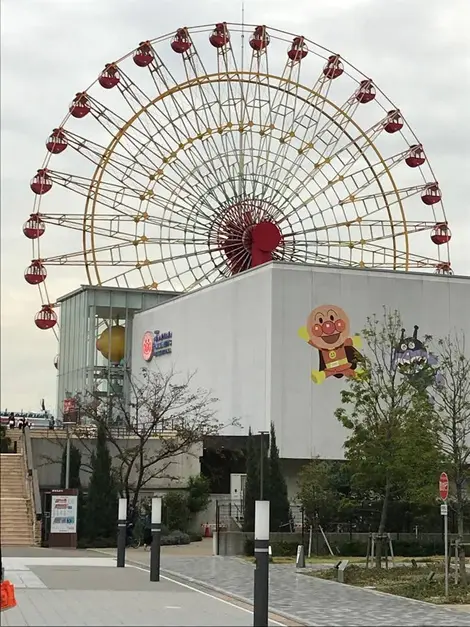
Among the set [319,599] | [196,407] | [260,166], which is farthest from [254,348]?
[319,599]

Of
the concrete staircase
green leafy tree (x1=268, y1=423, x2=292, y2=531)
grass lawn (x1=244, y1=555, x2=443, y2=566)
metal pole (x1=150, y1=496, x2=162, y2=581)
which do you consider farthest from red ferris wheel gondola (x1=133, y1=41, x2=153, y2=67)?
metal pole (x1=150, y1=496, x2=162, y2=581)

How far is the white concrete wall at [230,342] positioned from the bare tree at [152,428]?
815mm

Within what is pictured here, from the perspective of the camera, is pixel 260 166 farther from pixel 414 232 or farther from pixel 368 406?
pixel 368 406

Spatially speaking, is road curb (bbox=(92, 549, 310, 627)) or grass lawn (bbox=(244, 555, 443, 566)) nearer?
road curb (bbox=(92, 549, 310, 627))

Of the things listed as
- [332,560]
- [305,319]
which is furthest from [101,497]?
[305,319]

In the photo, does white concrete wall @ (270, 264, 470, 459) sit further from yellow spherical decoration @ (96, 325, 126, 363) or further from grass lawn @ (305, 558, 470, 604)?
grass lawn @ (305, 558, 470, 604)

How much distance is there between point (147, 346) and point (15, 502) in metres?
23.1

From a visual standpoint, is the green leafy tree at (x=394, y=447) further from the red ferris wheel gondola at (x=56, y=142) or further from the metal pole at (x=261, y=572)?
the red ferris wheel gondola at (x=56, y=142)

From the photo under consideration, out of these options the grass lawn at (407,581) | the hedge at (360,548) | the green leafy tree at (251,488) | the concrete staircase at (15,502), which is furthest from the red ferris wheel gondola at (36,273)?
the grass lawn at (407,581)

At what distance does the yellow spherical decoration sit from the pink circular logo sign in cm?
187

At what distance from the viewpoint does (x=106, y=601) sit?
67.2 ft

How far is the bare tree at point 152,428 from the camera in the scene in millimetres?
46906

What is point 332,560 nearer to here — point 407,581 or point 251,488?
point 251,488

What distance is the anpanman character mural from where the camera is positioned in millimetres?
54844
